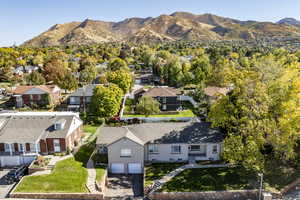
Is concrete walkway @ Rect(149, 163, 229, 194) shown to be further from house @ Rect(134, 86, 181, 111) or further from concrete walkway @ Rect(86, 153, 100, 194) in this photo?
house @ Rect(134, 86, 181, 111)

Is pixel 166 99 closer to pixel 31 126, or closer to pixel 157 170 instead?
pixel 157 170

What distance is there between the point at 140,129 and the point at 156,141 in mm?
3213

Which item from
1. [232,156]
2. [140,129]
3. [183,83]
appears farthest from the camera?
[183,83]

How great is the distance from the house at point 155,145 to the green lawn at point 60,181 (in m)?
3.85

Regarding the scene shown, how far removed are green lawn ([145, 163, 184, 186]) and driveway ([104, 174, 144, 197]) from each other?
108cm

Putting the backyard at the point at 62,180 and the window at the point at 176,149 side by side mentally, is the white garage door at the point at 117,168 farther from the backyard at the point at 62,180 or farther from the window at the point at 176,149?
the window at the point at 176,149

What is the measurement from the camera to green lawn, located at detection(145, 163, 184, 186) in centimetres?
2488

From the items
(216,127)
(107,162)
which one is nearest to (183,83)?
(216,127)

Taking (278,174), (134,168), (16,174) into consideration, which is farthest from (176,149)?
(16,174)

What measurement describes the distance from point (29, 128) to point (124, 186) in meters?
15.7

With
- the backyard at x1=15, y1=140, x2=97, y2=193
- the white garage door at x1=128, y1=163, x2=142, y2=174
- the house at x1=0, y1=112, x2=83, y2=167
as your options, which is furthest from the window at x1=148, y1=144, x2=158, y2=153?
the house at x1=0, y1=112, x2=83, y2=167

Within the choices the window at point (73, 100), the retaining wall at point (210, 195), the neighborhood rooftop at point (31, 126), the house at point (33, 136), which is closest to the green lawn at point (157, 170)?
the retaining wall at point (210, 195)

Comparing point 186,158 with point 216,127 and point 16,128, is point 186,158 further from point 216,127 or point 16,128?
point 16,128

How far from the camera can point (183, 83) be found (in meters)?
70.1
